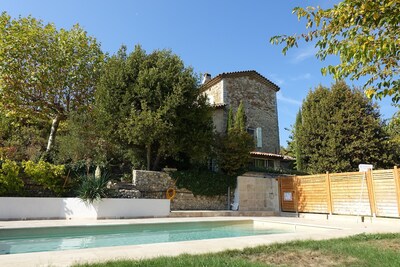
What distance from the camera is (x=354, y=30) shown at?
4719mm

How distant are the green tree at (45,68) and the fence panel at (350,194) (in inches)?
614

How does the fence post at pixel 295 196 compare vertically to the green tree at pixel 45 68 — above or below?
below

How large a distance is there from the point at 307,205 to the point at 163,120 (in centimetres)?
868

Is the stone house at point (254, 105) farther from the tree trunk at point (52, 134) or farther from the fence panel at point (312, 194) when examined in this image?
the tree trunk at point (52, 134)

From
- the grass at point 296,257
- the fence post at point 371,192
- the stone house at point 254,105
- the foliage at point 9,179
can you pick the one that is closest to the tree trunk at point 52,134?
the foliage at point 9,179

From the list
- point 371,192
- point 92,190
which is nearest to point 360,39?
point 371,192

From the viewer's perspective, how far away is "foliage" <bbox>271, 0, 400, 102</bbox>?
13.9 feet

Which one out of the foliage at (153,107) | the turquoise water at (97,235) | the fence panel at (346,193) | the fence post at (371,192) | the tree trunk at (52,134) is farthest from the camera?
the tree trunk at (52,134)

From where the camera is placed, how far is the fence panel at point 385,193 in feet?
39.4

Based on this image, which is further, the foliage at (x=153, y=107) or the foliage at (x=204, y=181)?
the foliage at (x=204, y=181)

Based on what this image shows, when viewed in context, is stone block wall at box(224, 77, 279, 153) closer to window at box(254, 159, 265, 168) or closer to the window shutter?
the window shutter

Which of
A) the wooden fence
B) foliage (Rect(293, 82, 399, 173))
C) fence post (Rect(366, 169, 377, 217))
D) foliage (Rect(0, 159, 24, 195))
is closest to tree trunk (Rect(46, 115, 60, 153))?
foliage (Rect(0, 159, 24, 195))

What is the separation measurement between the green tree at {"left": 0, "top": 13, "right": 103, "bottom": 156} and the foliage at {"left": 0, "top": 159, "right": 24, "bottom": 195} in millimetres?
6257

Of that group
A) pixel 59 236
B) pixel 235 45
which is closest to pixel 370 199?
pixel 235 45
